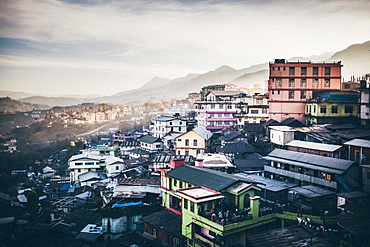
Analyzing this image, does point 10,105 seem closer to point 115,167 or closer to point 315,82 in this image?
point 115,167

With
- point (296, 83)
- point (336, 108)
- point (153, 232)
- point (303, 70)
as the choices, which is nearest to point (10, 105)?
point (296, 83)

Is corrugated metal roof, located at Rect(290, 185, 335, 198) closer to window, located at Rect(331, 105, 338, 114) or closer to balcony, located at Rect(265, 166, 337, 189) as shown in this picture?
balcony, located at Rect(265, 166, 337, 189)

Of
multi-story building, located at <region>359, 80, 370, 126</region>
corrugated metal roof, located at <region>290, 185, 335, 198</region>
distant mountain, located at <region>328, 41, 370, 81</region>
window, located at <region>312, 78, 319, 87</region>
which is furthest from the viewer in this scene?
distant mountain, located at <region>328, 41, 370, 81</region>

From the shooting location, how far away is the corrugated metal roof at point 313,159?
1249 cm

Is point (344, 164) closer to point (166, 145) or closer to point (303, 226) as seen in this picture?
point (303, 226)

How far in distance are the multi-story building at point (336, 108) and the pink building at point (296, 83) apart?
8.28 ft

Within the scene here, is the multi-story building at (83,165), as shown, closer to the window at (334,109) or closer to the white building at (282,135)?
the white building at (282,135)

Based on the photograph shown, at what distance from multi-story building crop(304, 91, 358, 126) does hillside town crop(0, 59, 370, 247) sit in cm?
7

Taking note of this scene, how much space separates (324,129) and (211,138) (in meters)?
8.67

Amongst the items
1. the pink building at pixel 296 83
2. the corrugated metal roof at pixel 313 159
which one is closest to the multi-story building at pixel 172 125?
the pink building at pixel 296 83

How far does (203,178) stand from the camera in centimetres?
1248

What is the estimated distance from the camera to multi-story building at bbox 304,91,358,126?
64.4 feet

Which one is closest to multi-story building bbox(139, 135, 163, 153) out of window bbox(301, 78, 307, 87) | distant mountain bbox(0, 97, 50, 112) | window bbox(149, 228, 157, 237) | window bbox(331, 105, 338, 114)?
window bbox(301, 78, 307, 87)

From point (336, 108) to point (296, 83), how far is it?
4.56 meters
